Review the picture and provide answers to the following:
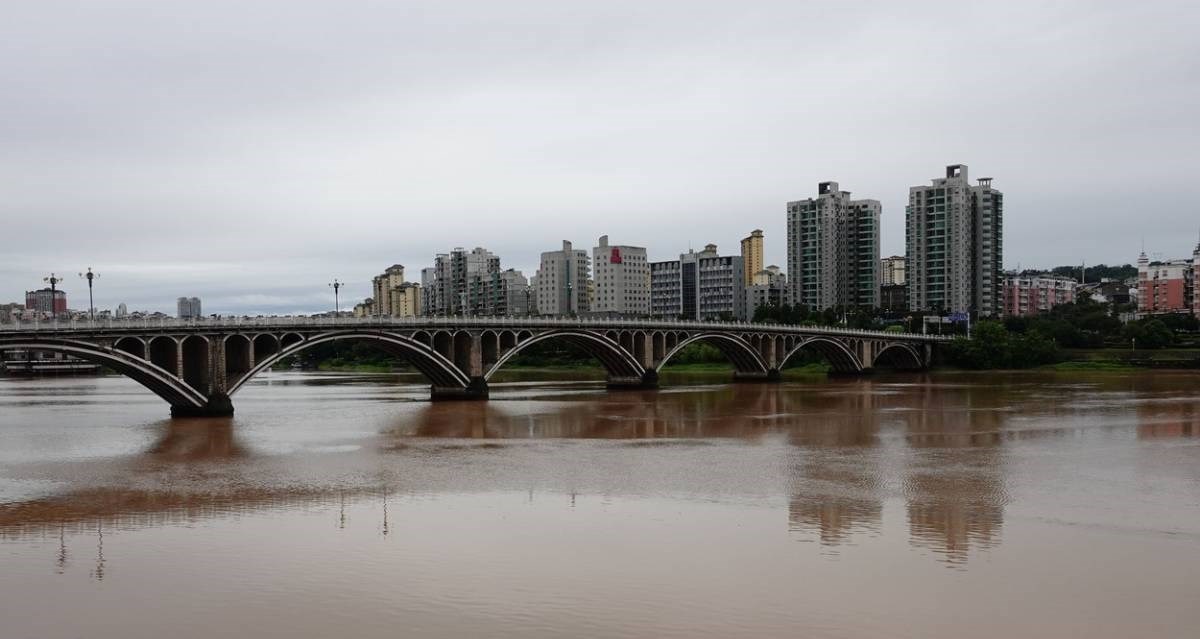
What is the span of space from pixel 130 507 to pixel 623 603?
16885 mm

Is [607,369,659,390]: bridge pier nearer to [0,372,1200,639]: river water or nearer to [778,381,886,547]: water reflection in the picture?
[778,381,886,547]: water reflection

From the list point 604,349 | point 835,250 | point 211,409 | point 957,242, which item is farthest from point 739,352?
point 835,250

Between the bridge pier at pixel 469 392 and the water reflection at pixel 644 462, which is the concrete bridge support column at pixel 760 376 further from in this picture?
the bridge pier at pixel 469 392

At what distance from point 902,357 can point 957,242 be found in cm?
4925

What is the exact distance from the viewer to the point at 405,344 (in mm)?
64312

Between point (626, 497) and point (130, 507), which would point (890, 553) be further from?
point (130, 507)

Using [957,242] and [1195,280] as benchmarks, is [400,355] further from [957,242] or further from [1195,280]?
[1195,280]

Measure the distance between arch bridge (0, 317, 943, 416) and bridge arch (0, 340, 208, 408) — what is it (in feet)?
0.16

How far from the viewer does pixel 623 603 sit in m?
17.7

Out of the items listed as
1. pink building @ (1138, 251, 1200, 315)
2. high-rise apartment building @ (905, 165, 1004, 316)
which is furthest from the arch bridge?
pink building @ (1138, 251, 1200, 315)

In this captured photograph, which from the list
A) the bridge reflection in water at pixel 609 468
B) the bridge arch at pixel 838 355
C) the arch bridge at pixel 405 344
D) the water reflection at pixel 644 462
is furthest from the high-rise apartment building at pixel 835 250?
the bridge reflection in water at pixel 609 468

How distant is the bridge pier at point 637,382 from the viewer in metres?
85.3

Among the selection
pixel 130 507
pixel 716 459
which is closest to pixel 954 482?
pixel 716 459

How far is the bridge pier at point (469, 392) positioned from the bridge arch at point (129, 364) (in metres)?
19.5
